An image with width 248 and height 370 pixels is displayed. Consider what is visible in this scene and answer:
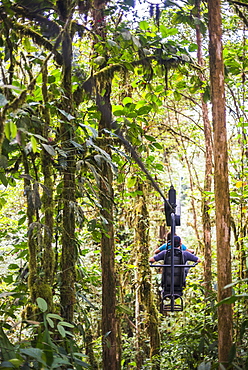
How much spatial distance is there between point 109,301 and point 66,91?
2.17 meters

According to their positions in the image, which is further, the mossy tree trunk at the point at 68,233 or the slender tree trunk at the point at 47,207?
the mossy tree trunk at the point at 68,233

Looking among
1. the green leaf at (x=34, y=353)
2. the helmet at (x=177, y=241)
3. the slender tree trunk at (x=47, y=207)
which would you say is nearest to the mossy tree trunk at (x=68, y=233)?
the slender tree trunk at (x=47, y=207)

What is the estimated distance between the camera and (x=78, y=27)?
2.91 meters

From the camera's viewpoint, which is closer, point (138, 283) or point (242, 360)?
point (242, 360)

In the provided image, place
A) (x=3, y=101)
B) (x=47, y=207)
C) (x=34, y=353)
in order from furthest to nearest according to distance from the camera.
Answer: (x=47, y=207) → (x=34, y=353) → (x=3, y=101)

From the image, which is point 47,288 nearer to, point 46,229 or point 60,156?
point 46,229

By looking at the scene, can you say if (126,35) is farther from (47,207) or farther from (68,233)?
(68,233)

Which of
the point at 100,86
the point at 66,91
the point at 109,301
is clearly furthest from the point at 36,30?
the point at 109,301

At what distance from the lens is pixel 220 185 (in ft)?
8.75

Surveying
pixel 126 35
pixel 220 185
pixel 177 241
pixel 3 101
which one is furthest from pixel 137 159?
pixel 177 241

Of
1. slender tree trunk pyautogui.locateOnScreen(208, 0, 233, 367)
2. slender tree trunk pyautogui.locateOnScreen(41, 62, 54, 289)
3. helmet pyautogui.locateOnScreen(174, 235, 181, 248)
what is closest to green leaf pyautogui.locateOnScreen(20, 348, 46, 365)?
slender tree trunk pyautogui.locateOnScreen(41, 62, 54, 289)

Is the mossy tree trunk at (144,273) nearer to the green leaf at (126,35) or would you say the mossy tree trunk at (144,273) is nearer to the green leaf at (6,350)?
the green leaf at (126,35)

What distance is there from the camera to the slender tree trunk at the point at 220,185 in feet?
8.45

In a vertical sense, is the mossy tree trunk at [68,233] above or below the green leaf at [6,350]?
above
